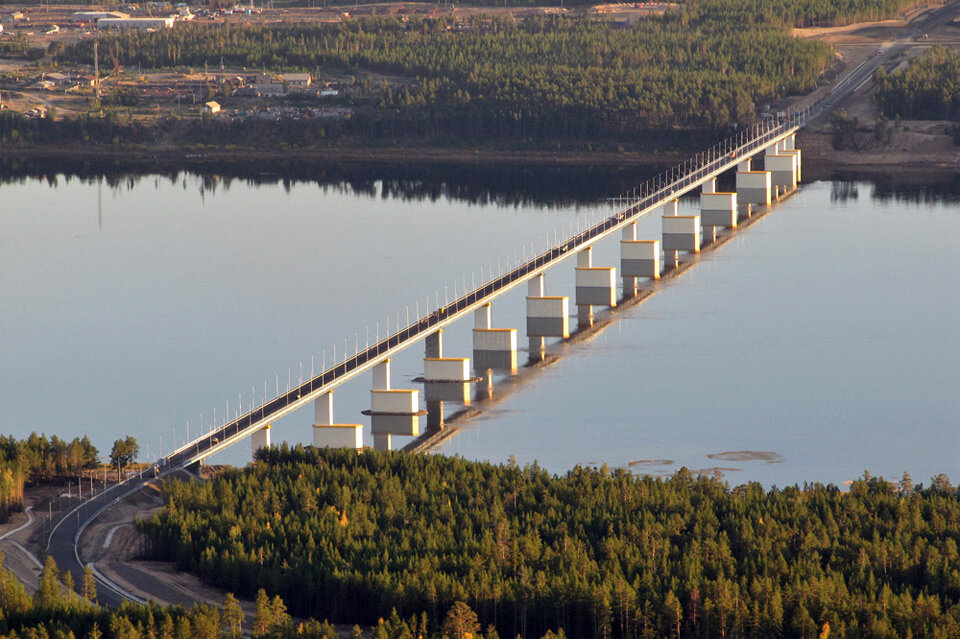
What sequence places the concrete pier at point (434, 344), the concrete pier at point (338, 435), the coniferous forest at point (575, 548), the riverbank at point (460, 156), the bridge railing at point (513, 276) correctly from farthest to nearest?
the riverbank at point (460, 156)
the concrete pier at point (434, 344)
the concrete pier at point (338, 435)
the bridge railing at point (513, 276)
the coniferous forest at point (575, 548)

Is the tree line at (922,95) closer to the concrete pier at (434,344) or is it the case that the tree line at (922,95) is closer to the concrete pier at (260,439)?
the concrete pier at (434,344)

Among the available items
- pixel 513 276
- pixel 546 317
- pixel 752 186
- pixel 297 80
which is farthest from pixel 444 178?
pixel 546 317

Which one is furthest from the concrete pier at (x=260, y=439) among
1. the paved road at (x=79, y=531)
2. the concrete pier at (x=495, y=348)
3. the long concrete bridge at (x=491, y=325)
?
the concrete pier at (x=495, y=348)

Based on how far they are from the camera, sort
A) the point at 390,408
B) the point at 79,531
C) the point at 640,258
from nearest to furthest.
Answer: the point at 79,531, the point at 390,408, the point at 640,258

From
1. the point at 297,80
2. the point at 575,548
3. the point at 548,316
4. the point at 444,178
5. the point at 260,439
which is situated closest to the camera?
the point at 575,548

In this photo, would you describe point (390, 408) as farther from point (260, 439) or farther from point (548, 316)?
point (548, 316)

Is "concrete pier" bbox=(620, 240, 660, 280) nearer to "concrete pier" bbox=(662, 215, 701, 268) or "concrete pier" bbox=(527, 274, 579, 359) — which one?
"concrete pier" bbox=(662, 215, 701, 268)
